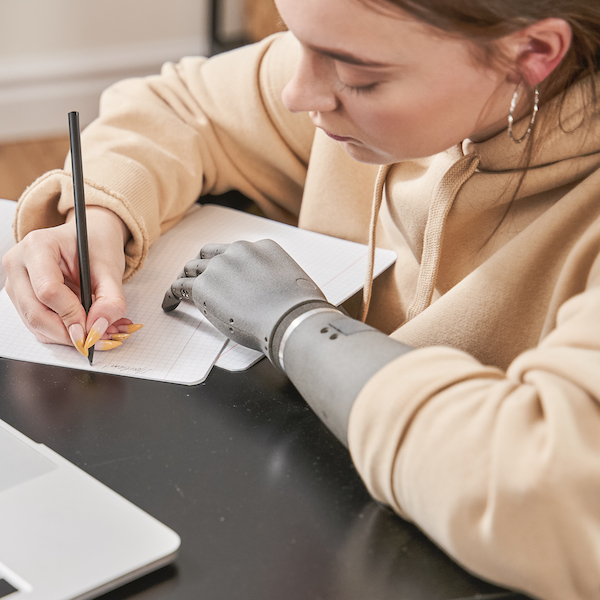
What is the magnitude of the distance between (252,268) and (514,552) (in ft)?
1.15

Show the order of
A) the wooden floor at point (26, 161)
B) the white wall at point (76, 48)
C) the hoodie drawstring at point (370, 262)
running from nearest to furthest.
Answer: the hoodie drawstring at point (370, 262), the wooden floor at point (26, 161), the white wall at point (76, 48)

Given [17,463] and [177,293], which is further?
[177,293]

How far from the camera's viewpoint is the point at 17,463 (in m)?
0.51

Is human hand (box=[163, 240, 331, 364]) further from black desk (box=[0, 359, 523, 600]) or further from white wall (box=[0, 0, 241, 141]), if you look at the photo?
white wall (box=[0, 0, 241, 141])

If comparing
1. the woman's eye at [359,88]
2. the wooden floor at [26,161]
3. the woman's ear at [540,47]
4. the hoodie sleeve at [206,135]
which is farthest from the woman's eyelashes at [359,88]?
the wooden floor at [26,161]

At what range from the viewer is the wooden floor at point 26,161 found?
2.31 m

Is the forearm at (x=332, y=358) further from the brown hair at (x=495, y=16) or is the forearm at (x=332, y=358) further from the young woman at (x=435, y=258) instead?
the brown hair at (x=495, y=16)

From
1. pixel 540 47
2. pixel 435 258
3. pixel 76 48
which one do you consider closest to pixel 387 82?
pixel 540 47

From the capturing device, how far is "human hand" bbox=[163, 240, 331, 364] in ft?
2.02

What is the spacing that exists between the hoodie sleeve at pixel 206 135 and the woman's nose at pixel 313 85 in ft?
1.07

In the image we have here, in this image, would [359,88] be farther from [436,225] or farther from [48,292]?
[48,292]

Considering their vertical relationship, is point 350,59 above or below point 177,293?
above

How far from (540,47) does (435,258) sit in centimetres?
25

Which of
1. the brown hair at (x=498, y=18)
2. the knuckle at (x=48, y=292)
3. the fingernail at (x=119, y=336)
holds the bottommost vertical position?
the fingernail at (x=119, y=336)
